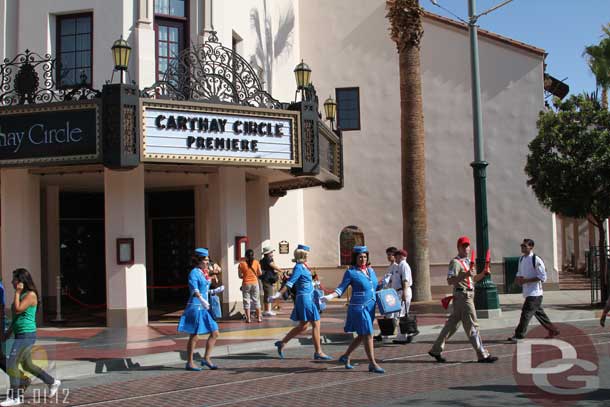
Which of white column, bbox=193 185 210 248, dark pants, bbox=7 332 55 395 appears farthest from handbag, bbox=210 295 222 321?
white column, bbox=193 185 210 248

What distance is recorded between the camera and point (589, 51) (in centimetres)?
2289

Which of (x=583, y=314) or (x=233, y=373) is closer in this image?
(x=233, y=373)

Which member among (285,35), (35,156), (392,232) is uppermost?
(285,35)

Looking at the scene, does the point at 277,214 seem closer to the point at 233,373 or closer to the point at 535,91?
the point at 535,91

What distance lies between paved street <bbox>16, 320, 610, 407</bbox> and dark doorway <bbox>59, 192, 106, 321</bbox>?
39.9 ft

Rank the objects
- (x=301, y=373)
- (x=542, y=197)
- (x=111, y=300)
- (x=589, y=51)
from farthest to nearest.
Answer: (x=589, y=51), (x=542, y=197), (x=111, y=300), (x=301, y=373)

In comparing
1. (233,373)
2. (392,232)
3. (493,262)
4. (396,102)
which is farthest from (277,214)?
(233,373)

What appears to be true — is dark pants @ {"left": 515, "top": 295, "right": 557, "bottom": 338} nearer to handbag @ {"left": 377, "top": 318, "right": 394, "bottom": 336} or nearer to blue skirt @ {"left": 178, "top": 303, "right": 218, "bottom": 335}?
handbag @ {"left": 377, "top": 318, "right": 394, "bottom": 336}

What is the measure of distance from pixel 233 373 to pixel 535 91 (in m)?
17.9

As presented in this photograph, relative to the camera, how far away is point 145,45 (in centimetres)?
1738

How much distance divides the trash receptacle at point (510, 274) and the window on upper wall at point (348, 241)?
16.5 ft

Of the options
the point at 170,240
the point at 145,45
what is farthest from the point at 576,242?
the point at 145,45

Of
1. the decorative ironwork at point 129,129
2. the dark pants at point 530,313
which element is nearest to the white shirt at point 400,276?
the dark pants at point 530,313

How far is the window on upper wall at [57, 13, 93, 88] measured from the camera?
17.8 metres
